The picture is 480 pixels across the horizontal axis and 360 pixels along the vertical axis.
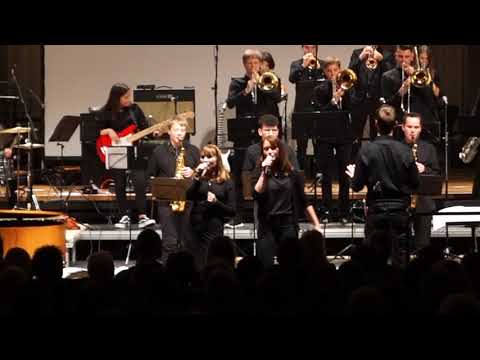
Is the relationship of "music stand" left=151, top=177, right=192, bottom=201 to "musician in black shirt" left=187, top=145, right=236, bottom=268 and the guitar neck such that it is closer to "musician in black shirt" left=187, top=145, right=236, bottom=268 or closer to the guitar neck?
"musician in black shirt" left=187, top=145, right=236, bottom=268

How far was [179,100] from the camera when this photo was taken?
14.6m

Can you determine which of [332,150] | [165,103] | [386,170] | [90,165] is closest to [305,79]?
[332,150]

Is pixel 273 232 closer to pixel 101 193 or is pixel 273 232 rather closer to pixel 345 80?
pixel 345 80

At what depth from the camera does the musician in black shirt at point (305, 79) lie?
13.0 m

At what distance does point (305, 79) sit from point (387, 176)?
3.97 meters

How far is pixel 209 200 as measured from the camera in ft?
34.6

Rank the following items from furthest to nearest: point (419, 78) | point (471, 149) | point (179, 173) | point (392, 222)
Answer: point (471, 149)
point (419, 78)
point (179, 173)
point (392, 222)

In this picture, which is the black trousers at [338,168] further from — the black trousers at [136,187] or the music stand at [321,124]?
the black trousers at [136,187]

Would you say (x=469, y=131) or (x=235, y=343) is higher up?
(x=469, y=131)

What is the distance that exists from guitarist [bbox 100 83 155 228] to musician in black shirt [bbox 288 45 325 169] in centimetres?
209

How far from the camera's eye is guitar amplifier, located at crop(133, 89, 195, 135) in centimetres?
1457
